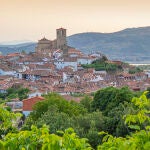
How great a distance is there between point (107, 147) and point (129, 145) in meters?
0.48

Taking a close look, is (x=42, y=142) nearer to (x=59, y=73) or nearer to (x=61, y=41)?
(x=59, y=73)

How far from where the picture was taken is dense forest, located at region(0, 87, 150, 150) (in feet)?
15.6

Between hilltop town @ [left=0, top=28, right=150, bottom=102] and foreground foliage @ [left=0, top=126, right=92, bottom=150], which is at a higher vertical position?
foreground foliage @ [left=0, top=126, right=92, bottom=150]

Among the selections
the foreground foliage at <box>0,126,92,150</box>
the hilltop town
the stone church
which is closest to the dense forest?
the foreground foliage at <box>0,126,92,150</box>

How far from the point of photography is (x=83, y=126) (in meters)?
17.6

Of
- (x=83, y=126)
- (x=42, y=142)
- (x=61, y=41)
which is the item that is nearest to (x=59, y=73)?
(x=61, y=41)

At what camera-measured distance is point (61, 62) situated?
72.6 meters

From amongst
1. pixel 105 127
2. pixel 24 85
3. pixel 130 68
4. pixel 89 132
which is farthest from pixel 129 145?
pixel 130 68

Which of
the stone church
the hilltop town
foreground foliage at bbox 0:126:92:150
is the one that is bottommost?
the hilltop town

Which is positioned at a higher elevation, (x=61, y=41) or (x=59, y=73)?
(x=61, y=41)

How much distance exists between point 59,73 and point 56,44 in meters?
16.9

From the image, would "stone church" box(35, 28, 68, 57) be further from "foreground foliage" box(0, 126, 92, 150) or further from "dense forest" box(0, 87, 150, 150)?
"foreground foliage" box(0, 126, 92, 150)

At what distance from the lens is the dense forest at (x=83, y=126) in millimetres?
4746

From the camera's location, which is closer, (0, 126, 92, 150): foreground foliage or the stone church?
(0, 126, 92, 150): foreground foliage
